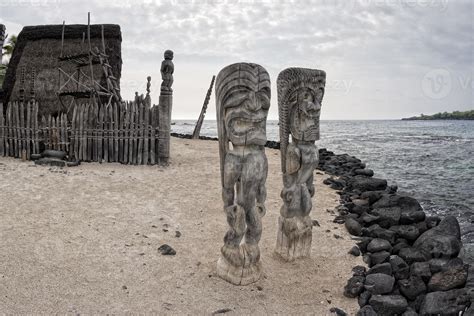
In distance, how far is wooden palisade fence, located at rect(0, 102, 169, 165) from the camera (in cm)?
1180

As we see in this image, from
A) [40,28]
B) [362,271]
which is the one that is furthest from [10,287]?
[40,28]

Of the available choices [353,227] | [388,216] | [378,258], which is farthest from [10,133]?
[378,258]

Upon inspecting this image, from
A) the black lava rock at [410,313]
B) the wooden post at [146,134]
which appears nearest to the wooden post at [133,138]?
the wooden post at [146,134]

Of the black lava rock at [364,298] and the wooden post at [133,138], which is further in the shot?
the wooden post at [133,138]

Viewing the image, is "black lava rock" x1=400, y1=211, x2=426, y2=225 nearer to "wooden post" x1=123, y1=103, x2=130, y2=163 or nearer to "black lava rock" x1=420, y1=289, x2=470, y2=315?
"black lava rock" x1=420, y1=289, x2=470, y2=315

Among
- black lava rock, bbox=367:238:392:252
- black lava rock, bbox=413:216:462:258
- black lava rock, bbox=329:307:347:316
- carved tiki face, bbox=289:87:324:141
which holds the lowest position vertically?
black lava rock, bbox=329:307:347:316

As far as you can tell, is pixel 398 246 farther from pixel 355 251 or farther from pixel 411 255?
pixel 355 251

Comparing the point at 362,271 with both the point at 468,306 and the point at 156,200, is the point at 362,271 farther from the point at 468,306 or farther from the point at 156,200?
the point at 156,200

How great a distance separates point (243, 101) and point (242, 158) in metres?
0.68

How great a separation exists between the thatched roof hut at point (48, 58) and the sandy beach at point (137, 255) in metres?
6.19

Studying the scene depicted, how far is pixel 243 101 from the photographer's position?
4.62 meters

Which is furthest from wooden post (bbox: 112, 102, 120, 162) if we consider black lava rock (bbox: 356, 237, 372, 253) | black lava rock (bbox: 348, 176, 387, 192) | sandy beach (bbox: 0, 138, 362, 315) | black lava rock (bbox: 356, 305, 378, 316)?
black lava rock (bbox: 356, 305, 378, 316)

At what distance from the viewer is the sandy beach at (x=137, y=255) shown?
454 cm

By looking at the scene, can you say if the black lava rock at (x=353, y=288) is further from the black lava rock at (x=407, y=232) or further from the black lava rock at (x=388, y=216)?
the black lava rock at (x=388, y=216)
